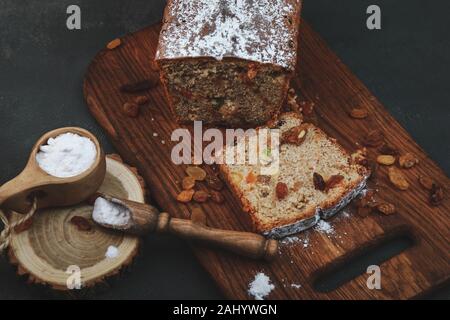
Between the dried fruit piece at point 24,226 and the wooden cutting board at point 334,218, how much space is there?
89 cm

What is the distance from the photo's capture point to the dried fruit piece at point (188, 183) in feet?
18.1

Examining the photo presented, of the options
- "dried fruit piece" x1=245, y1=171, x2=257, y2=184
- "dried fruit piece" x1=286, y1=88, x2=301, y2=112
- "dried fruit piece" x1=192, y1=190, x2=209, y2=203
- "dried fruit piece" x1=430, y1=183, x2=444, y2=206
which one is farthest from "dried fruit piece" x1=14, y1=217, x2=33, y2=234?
"dried fruit piece" x1=430, y1=183, x2=444, y2=206

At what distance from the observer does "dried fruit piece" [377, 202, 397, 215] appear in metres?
5.38

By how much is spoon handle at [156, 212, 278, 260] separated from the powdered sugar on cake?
1140mm

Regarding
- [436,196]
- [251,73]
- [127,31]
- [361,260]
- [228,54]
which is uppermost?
[228,54]

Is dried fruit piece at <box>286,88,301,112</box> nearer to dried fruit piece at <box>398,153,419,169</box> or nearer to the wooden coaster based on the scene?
dried fruit piece at <box>398,153,419,169</box>

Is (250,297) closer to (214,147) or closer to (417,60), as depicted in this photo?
(214,147)

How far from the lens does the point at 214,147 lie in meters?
5.75

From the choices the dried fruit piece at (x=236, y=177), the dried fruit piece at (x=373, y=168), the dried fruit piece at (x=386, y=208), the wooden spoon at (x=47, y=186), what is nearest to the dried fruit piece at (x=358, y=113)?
the dried fruit piece at (x=373, y=168)

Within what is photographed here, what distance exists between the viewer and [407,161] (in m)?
5.60

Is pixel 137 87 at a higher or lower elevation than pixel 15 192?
higher

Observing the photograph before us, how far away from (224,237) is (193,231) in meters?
0.21

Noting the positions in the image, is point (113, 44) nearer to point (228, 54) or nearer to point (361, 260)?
point (228, 54)

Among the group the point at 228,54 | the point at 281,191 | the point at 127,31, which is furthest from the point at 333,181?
the point at 127,31
